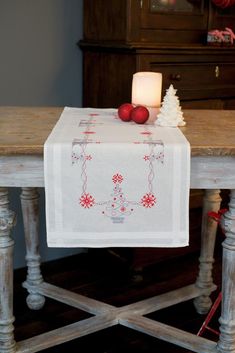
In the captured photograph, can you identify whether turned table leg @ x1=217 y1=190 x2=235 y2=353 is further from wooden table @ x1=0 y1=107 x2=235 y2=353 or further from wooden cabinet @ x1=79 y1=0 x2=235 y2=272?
wooden cabinet @ x1=79 y1=0 x2=235 y2=272

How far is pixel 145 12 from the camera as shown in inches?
96.7

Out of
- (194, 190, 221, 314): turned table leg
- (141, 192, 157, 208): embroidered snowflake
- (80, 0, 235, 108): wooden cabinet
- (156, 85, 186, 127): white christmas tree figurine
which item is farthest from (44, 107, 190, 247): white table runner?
(80, 0, 235, 108): wooden cabinet

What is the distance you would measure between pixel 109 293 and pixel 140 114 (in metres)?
1.04

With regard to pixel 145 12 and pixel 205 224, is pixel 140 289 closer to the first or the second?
pixel 205 224

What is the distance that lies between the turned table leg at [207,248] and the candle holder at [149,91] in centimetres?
48

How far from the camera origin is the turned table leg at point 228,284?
1720 mm

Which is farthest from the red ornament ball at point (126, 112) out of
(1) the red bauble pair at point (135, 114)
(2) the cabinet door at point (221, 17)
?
(2) the cabinet door at point (221, 17)

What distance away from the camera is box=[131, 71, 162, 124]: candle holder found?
185 centimetres

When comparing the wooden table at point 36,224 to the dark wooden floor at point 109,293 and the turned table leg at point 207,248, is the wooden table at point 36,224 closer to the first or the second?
the turned table leg at point 207,248

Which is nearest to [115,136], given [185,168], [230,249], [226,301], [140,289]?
[185,168]

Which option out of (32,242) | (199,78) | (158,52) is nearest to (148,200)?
(32,242)

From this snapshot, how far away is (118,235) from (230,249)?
346 millimetres

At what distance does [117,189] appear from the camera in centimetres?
158

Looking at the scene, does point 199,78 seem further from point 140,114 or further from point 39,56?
point 140,114
